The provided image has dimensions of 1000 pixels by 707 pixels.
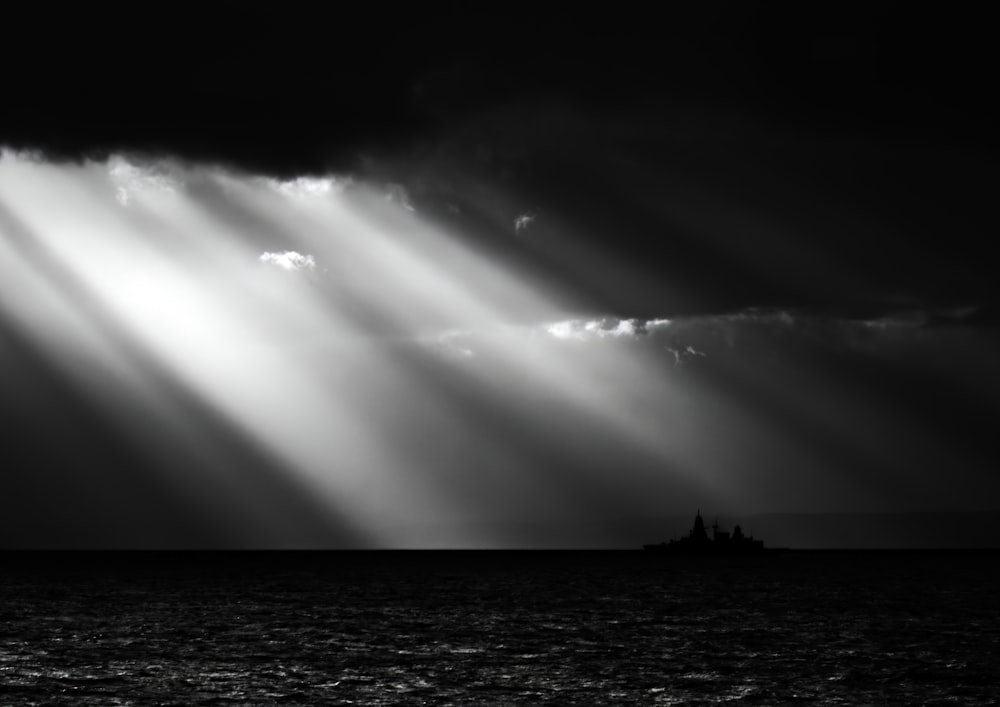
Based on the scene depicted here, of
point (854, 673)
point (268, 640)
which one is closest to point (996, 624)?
point (854, 673)

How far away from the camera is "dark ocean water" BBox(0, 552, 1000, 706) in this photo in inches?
1884

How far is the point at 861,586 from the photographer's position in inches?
6294

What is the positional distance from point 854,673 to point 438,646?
80.9ft

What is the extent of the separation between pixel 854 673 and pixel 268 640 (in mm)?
36180

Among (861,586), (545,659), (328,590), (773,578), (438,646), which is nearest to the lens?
(545,659)

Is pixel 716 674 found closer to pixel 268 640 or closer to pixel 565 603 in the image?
pixel 268 640

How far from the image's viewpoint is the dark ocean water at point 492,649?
47844 mm

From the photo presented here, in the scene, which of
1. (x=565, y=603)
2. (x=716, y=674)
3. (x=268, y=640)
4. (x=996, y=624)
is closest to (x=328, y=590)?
(x=565, y=603)

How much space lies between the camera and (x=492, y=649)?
6481 centimetres

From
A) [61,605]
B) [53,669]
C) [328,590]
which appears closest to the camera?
[53,669]

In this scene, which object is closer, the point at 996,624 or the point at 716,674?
the point at 716,674

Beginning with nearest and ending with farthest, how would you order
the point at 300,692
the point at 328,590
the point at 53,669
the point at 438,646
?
the point at 300,692
the point at 53,669
the point at 438,646
the point at 328,590

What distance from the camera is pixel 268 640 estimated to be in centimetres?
6975

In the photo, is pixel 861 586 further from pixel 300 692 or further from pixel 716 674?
pixel 300 692
